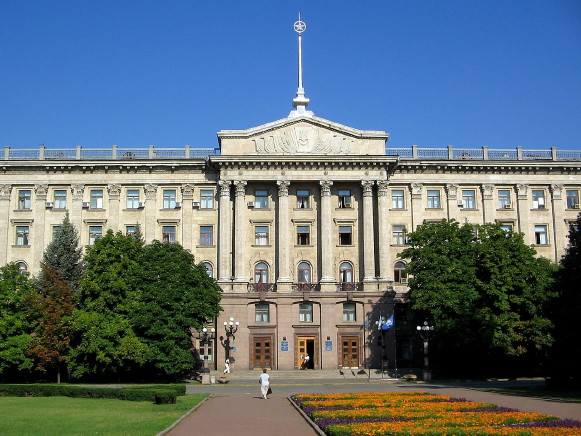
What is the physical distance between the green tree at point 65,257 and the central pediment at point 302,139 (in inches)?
596

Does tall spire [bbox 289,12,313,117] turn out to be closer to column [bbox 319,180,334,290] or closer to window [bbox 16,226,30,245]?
column [bbox 319,180,334,290]

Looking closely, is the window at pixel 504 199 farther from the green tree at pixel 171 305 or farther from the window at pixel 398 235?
the green tree at pixel 171 305

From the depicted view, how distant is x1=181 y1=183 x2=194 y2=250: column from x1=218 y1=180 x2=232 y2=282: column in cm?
295

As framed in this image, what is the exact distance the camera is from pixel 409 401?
31.7m

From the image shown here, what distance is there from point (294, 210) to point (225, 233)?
262 inches

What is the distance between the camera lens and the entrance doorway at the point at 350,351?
200 feet

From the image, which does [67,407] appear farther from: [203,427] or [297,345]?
[297,345]

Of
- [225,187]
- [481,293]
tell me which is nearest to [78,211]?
[225,187]

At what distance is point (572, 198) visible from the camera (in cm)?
6700

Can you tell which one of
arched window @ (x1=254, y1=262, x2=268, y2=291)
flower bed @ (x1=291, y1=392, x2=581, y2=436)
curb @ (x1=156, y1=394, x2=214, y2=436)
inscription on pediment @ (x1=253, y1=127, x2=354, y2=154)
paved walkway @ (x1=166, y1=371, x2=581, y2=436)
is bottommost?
paved walkway @ (x1=166, y1=371, x2=581, y2=436)

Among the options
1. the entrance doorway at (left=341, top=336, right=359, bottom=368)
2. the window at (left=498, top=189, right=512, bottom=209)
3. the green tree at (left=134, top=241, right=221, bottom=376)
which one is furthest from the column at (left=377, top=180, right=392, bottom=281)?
the green tree at (left=134, top=241, right=221, bottom=376)

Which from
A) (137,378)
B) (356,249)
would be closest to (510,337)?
(356,249)

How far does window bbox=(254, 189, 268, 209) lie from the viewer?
6425 centimetres

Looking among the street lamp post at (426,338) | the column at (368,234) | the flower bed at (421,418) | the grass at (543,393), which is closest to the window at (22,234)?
the column at (368,234)
